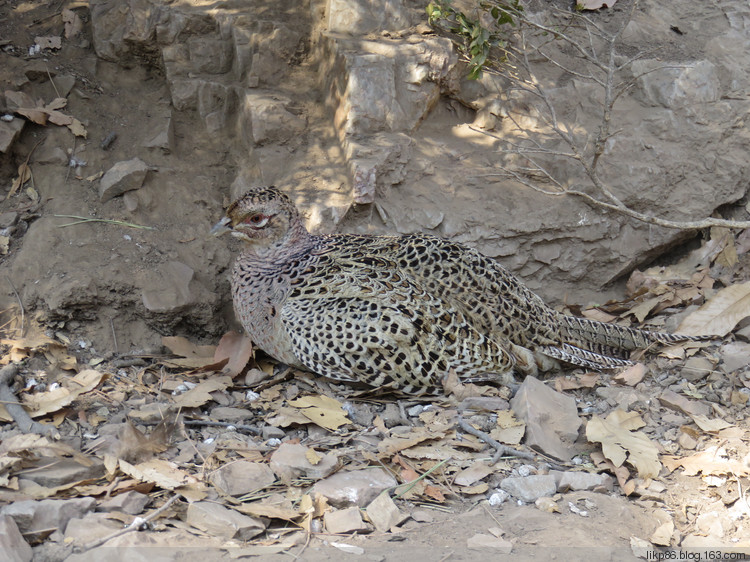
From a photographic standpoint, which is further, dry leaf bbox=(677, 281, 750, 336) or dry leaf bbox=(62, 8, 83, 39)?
dry leaf bbox=(62, 8, 83, 39)

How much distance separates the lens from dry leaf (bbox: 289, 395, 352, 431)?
14.7ft

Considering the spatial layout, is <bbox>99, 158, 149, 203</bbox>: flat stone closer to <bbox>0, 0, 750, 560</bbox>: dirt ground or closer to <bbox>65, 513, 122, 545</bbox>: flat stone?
<bbox>0, 0, 750, 560</bbox>: dirt ground

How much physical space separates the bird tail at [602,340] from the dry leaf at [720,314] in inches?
3.7

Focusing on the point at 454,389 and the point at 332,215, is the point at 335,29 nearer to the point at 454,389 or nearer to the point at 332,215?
the point at 332,215

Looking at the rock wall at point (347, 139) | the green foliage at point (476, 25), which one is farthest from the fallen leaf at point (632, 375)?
the green foliage at point (476, 25)

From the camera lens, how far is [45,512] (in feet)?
10.9

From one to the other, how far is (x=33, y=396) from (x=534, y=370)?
319 centimetres

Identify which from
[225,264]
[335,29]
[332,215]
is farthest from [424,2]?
[225,264]

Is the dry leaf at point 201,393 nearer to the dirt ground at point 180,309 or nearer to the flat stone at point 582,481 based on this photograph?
the dirt ground at point 180,309

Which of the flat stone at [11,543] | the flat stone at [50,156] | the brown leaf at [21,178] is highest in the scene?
the flat stone at [50,156]

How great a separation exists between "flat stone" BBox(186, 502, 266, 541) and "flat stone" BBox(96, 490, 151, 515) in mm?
219

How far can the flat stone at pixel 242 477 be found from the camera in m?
3.70

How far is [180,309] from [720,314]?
12.5ft

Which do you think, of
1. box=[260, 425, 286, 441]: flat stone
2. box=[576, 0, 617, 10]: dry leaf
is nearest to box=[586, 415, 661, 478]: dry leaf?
box=[260, 425, 286, 441]: flat stone
